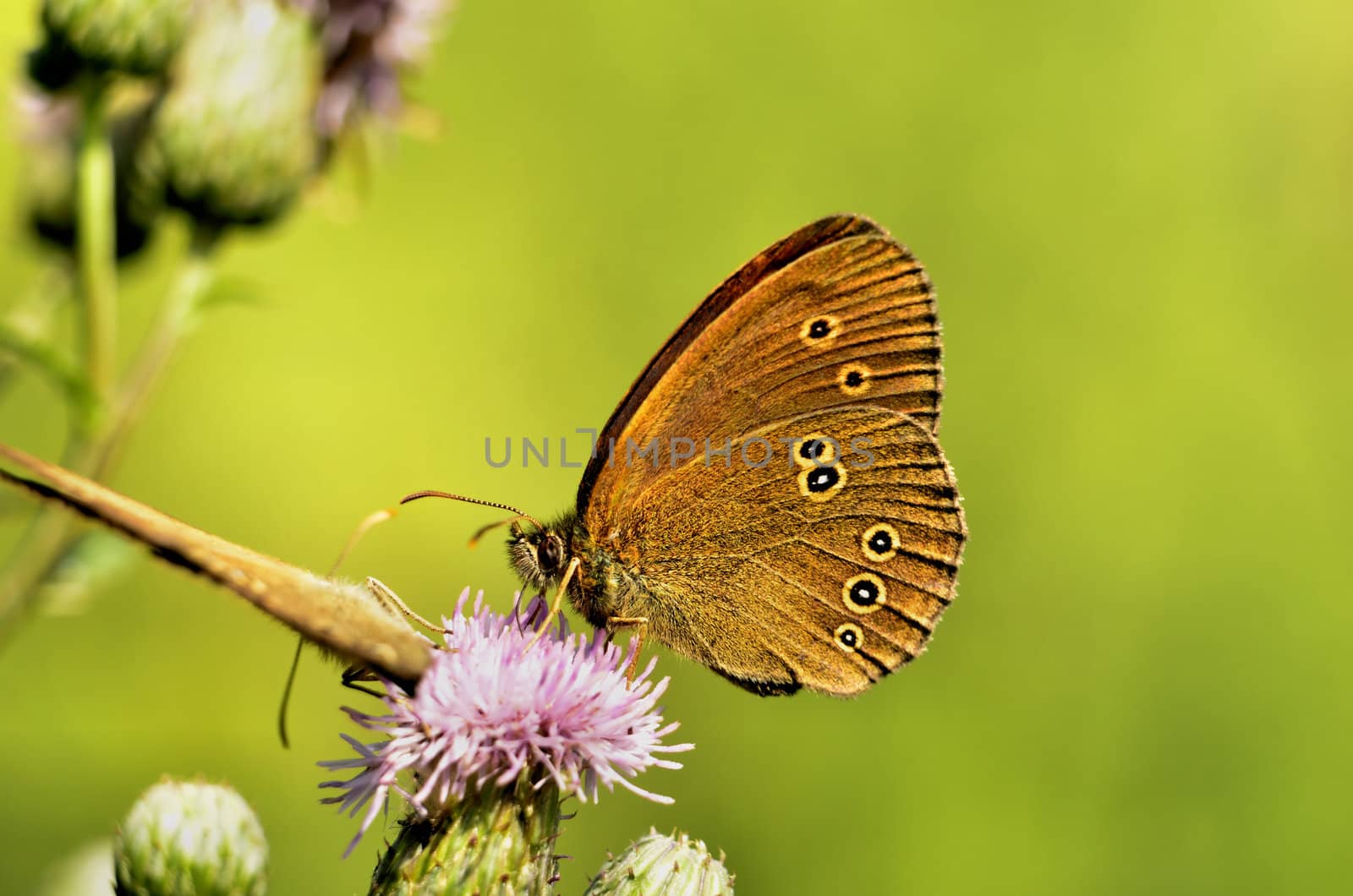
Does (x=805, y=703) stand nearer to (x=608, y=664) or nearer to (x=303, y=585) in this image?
(x=608, y=664)

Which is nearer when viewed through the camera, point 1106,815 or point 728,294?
point 728,294

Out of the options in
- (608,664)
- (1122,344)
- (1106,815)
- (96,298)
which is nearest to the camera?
(608,664)

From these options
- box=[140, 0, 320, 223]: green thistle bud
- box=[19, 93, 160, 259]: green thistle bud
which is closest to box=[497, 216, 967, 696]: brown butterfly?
box=[140, 0, 320, 223]: green thistle bud

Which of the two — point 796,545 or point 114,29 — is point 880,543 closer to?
point 796,545

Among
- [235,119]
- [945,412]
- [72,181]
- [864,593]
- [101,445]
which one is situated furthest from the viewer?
[945,412]

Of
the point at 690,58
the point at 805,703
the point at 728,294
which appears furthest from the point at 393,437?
the point at 728,294

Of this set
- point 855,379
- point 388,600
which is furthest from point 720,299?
point 388,600
